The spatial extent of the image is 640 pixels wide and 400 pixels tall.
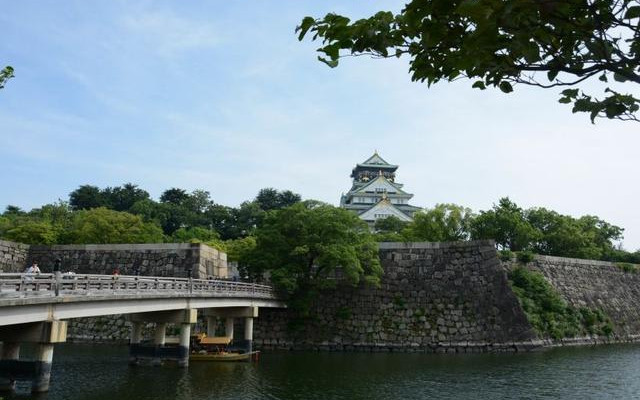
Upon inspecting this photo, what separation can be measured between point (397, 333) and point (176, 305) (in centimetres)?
1507

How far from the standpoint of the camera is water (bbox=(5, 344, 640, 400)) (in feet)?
55.4

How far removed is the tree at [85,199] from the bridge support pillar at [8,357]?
5693cm

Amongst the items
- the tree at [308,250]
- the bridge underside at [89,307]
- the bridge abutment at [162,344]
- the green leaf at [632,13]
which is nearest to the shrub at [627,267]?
the tree at [308,250]

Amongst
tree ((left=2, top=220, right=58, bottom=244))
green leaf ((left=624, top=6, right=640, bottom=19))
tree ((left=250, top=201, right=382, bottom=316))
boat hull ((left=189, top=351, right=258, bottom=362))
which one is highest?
tree ((left=2, top=220, right=58, bottom=244))

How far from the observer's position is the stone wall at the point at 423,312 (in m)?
30.5

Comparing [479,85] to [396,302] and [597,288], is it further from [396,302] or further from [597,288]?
[597,288]

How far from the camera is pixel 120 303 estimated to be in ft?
56.6

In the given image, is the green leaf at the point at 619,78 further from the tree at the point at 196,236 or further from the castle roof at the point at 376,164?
the castle roof at the point at 376,164

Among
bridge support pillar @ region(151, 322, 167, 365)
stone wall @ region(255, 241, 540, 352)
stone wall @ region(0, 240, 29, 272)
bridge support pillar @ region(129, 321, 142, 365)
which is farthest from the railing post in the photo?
stone wall @ region(0, 240, 29, 272)

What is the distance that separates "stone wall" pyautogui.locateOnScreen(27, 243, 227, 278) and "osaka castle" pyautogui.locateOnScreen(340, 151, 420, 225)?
4192 cm

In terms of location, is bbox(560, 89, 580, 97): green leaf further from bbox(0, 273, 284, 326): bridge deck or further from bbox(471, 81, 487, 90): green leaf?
bbox(0, 273, 284, 326): bridge deck

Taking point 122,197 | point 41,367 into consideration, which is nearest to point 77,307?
point 41,367

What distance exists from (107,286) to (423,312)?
63.6 feet

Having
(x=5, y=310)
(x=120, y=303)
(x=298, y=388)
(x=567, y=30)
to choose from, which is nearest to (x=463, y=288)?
(x=298, y=388)
